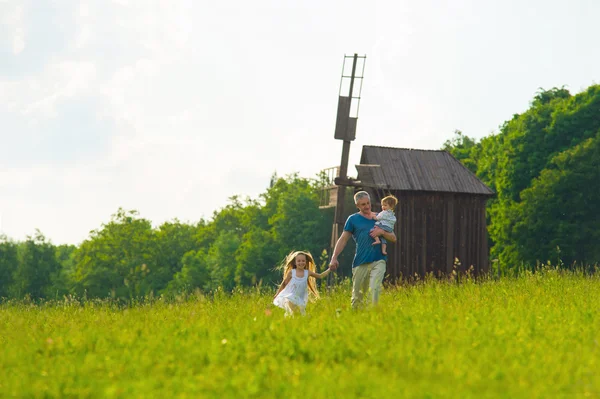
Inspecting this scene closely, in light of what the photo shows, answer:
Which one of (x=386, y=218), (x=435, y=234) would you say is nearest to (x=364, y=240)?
(x=386, y=218)

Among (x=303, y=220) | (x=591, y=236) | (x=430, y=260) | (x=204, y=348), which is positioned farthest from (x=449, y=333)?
(x=303, y=220)

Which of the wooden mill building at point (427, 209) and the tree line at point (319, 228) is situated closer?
the wooden mill building at point (427, 209)

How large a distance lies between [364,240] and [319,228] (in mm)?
37457

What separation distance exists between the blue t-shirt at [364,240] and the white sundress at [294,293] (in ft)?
2.59

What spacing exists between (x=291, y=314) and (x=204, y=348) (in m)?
2.68

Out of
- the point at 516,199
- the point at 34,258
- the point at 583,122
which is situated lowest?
the point at 34,258

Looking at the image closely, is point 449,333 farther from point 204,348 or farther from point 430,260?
point 430,260

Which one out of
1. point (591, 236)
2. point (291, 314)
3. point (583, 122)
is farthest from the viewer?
point (583, 122)

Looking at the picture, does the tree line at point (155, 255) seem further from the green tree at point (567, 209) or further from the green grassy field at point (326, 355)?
the green grassy field at point (326, 355)

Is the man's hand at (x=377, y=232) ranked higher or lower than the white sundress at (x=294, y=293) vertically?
higher

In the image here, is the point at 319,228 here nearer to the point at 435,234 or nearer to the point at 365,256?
the point at 435,234

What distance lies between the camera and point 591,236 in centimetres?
3058

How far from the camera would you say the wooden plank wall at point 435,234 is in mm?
24594

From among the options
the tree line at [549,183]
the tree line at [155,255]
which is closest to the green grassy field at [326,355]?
the tree line at [549,183]
